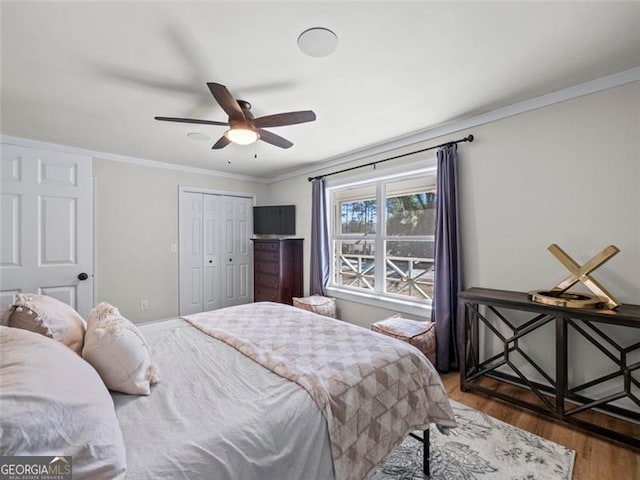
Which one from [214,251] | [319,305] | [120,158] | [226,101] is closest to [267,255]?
[214,251]

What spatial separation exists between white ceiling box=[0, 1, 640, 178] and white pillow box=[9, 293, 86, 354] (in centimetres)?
142

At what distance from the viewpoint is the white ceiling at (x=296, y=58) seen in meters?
1.46

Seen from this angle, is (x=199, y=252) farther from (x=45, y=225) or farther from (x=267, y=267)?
(x=45, y=225)

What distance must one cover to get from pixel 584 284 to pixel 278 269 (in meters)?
3.41

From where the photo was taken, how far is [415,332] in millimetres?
2715

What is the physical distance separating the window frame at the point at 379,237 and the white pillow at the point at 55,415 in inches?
114

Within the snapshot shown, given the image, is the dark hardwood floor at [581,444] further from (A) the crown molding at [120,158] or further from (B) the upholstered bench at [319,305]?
(A) the crown molding at [120,158]

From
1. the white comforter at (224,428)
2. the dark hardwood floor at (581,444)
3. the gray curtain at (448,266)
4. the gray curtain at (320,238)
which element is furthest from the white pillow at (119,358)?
the gray curtain at (320,238)

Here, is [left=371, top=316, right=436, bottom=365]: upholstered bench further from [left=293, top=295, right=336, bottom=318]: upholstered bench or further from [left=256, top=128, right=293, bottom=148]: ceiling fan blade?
[left=256, top=128, right=293, bottom=148]: ceiling fan blade

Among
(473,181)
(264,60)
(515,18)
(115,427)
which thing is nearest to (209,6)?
(264,60)

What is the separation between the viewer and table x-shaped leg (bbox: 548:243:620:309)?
1.88m

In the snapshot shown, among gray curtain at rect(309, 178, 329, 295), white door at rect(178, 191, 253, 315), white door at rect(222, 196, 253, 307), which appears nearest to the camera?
gray curtain at rect(309, 178, 329, 295)

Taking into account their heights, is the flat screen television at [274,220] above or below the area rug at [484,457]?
above

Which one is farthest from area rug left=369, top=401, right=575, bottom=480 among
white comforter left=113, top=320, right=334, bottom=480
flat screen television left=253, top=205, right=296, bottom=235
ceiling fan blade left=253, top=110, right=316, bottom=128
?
flat screen television left=253, top=205, right=296, bottom=235
